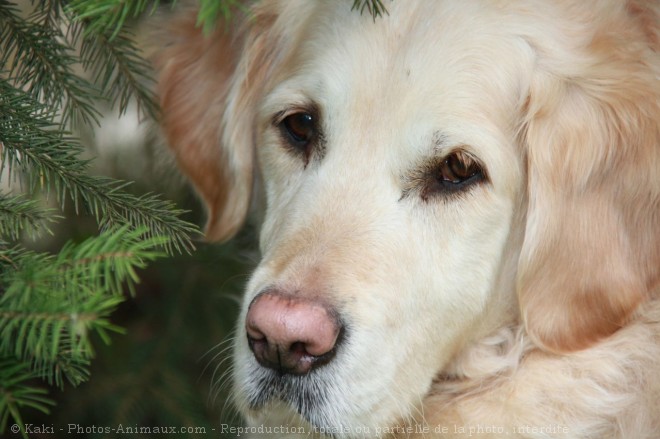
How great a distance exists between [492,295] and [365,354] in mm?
602

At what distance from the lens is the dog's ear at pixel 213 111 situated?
10.5ft

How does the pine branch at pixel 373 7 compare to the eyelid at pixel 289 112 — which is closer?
the pine branch at pixel 373 7

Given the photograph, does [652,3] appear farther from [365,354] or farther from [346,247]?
[365,354]

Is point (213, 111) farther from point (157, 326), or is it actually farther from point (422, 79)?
point (157, 326)

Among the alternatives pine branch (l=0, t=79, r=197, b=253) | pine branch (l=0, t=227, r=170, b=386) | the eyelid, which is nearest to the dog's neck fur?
the eyelid

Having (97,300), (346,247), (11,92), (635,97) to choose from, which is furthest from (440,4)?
(97,300)

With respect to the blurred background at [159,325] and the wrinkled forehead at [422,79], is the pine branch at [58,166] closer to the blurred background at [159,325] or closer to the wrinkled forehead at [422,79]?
the wrinkled forehead at [422,79]

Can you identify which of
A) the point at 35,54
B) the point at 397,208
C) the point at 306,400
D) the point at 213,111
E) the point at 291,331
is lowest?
the point at 306,400

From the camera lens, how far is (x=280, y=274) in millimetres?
2271

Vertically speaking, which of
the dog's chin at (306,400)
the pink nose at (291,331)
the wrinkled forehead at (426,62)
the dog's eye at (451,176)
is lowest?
the dog's chin at (306,400)

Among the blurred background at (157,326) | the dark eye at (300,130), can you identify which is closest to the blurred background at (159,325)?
the blurred background at (157,326)

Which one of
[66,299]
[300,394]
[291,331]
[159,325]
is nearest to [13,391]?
[66,299]

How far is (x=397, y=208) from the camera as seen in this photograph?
248 cm

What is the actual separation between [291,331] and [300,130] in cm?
93
